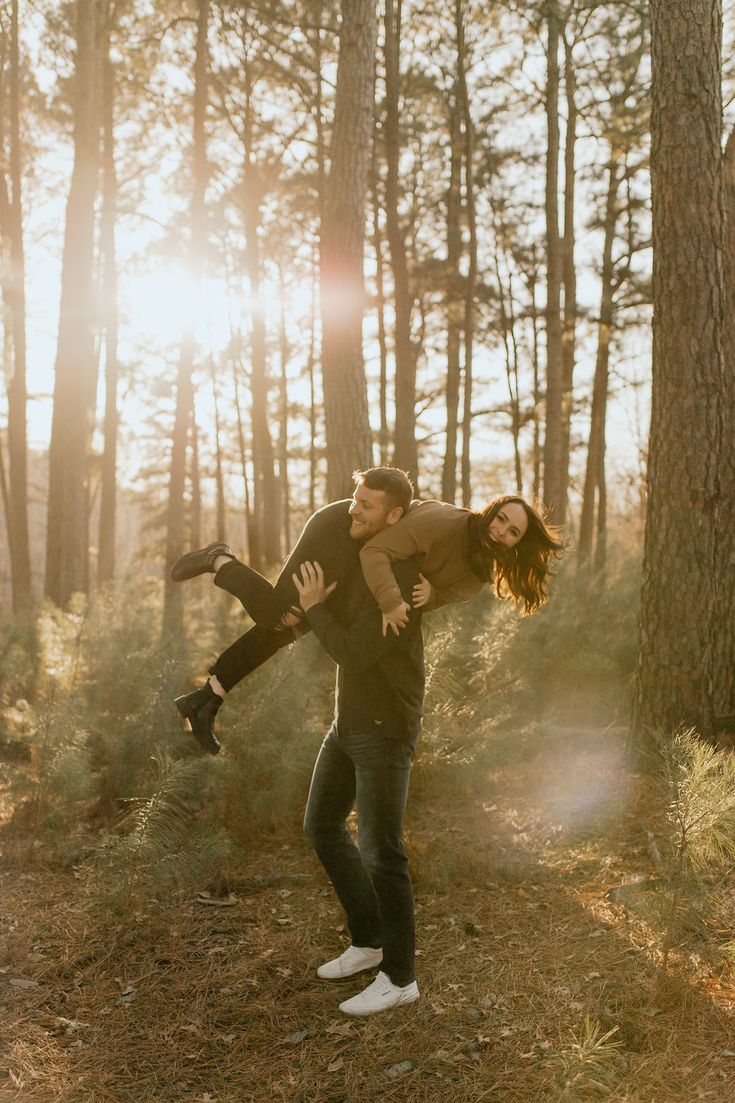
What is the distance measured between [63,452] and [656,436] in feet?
29.3

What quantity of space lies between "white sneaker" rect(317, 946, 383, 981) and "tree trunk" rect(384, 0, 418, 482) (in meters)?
10.7

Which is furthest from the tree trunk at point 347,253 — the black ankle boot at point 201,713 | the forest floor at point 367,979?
the black ankle boot at point 201,713

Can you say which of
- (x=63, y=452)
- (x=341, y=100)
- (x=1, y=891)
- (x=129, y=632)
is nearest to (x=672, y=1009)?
(x=1, y=891)

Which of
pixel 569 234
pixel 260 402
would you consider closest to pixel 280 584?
pixel 260 402

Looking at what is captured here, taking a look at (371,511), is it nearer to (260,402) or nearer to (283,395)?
(260,402)

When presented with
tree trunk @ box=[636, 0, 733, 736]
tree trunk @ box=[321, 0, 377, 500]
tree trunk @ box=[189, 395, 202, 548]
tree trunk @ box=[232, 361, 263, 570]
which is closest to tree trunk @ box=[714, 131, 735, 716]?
tree trunk @ box=[636, 0, 733, 736]

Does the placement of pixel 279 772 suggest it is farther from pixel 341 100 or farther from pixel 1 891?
pixel 341 100

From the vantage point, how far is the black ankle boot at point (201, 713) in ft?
13.6

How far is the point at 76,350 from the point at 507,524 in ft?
33.3

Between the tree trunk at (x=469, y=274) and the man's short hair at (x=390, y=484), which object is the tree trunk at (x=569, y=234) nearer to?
the tree trunk at (x=469, y=274)

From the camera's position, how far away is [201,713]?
13.8 feet

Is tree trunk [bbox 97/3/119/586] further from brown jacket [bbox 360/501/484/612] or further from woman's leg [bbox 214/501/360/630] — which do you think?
brown jacket [bbox 360/501/484/612]

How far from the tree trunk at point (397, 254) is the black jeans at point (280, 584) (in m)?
10.0

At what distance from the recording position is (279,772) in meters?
5.33
